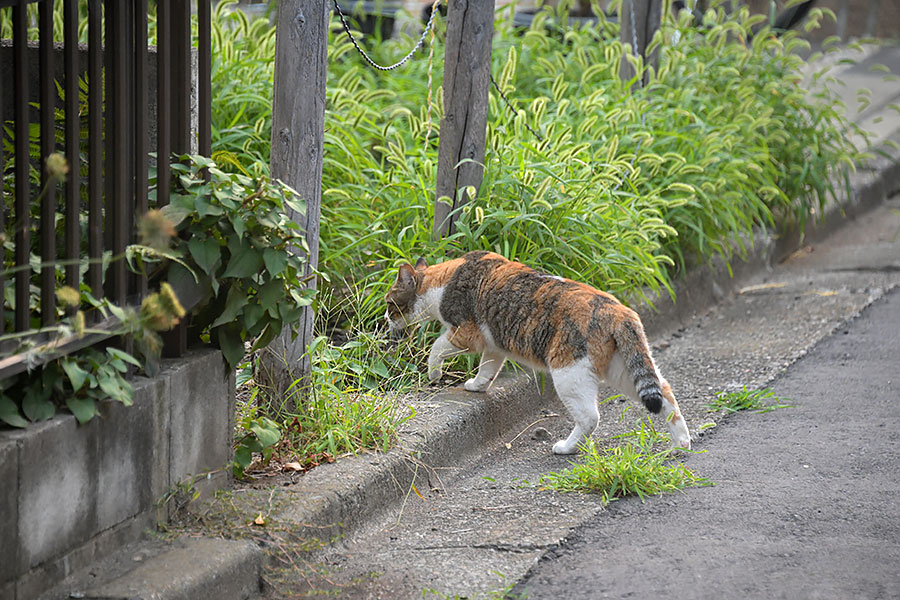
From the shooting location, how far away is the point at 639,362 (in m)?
4.49

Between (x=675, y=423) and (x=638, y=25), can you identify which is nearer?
(x=675, y=423)

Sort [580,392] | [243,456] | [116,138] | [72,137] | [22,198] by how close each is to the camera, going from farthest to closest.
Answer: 1. [580,392]
2. [243,456]
3. [116,138]
4. [72,137]
5. [22,198]

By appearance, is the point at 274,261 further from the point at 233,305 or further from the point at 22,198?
the point at 22,198

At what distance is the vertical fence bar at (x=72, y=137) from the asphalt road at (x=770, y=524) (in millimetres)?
1729

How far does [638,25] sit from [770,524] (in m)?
5.16

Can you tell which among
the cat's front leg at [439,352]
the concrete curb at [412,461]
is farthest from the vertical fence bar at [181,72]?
the cat's front leg at [439,352]

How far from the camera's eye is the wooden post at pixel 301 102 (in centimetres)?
419

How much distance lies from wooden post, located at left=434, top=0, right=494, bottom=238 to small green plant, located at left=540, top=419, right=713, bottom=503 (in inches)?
70.7

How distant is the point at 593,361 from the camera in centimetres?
457

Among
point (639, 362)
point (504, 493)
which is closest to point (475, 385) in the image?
point (504, 493)

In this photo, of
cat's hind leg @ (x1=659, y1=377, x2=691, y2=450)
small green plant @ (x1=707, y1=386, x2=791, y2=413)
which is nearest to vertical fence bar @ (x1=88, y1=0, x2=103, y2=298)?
cat's hind leg @ (x1=659, y1=377, x2=691, y2=450)

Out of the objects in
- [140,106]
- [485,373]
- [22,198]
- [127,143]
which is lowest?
[485,373]

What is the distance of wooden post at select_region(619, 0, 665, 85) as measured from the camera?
8148mm

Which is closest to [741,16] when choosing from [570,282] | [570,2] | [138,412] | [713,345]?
[570,2]
